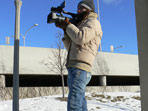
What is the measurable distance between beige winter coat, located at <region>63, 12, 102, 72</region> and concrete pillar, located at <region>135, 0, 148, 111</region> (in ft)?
1.67

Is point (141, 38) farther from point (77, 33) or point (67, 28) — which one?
point (67, 28)

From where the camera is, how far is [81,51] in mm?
2246

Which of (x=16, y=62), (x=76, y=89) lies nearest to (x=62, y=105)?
(x=16, y=62)

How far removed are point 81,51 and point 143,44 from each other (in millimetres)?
659

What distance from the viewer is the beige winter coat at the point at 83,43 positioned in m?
2.19

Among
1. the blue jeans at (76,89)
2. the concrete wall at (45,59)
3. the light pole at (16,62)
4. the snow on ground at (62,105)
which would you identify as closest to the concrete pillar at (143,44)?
the blue jeans at (76,89)

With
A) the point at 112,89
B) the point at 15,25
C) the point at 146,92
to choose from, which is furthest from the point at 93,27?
the point at 112,89

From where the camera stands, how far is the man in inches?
84.2

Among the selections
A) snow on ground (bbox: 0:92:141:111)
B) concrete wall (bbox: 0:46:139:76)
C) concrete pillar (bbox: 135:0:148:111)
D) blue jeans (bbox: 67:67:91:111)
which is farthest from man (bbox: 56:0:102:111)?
concrete wall (bbox: 0:46:139:76)

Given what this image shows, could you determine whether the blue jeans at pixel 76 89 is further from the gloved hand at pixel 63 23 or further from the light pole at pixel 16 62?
the light pole at pixel 16 62

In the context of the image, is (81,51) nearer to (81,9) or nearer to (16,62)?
(81,9)

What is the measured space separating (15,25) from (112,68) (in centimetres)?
1317

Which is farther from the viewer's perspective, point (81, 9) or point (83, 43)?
point (81, 9)

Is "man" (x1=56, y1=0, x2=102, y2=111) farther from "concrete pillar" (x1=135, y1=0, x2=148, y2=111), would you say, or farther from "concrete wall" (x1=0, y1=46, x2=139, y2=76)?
"concrete wall" (x1=0, y1=46, x2=139, y2=76)
